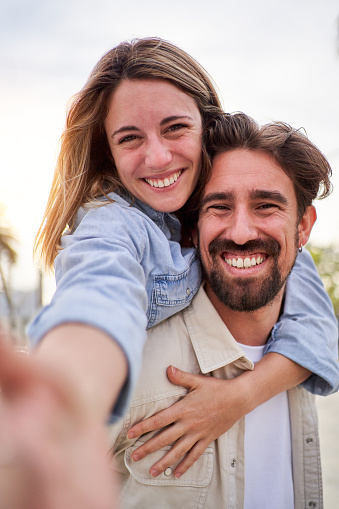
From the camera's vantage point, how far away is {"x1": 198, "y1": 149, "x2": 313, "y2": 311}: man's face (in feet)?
7.41

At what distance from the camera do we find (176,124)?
7.07 ft

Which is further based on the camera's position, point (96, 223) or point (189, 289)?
point (189, 289)

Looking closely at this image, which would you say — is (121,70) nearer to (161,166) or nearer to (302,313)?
(161,166)

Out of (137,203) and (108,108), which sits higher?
(108,108)

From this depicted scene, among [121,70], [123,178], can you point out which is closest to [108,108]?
[121,70]

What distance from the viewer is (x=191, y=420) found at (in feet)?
6.50

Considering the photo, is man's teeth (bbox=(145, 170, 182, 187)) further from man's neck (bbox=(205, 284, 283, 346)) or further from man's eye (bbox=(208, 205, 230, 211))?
man's neck (bbox=(205, 284, 283, 346))

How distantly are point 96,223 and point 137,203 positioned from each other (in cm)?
61

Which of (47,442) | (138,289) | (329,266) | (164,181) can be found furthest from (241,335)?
(329,266)

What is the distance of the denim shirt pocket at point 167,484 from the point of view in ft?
6.43

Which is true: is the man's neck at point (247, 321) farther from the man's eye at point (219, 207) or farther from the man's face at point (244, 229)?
the man's eye at point (219, 207)

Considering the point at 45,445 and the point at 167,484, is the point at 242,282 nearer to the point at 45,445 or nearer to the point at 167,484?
the point at 167,484

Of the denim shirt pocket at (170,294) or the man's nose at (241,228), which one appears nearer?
the denim shirt pocket at (170,294)

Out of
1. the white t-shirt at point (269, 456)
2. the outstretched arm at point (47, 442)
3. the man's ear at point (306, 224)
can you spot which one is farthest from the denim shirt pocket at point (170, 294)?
the outstretched arm at point (47, 442)
